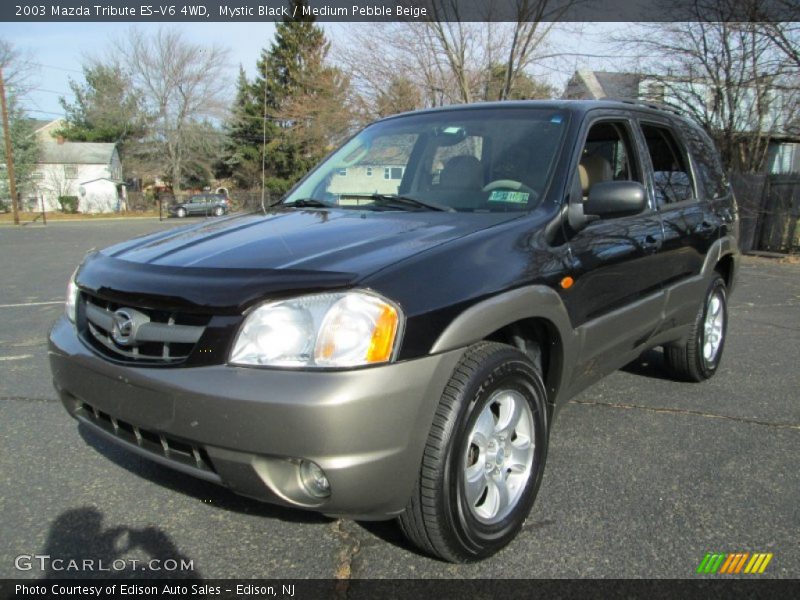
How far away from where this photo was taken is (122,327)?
7.29 feet

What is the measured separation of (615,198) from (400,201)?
102 centimetres

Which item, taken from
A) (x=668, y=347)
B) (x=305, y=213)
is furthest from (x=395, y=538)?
(x=668, y=347)

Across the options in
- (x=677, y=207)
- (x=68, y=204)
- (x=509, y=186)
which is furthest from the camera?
(x=68, y=204)

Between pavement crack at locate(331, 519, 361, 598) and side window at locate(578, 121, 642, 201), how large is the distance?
201cm

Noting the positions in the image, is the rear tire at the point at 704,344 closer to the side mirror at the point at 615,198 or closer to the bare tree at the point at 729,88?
the side mirror at the point at 615,198

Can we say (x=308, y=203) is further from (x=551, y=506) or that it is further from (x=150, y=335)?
(x=551, y=506)

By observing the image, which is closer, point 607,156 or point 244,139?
point 607,156

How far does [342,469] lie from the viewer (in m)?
1.95

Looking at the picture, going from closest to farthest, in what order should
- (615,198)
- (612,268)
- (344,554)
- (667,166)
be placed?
(344,554) → (615,198) → (612,268) → (667,166)

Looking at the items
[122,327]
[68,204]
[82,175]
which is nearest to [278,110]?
[68,204]

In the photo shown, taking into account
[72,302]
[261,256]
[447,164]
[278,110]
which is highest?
[278,110]

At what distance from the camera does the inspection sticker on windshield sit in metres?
2.88

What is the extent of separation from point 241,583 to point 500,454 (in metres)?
1.07

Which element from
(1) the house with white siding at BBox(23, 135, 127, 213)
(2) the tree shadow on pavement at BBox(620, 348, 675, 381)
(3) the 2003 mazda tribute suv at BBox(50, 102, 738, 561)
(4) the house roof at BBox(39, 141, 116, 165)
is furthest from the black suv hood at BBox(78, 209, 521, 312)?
(4) the house roof at BBox(39, 141, 116, 165)
